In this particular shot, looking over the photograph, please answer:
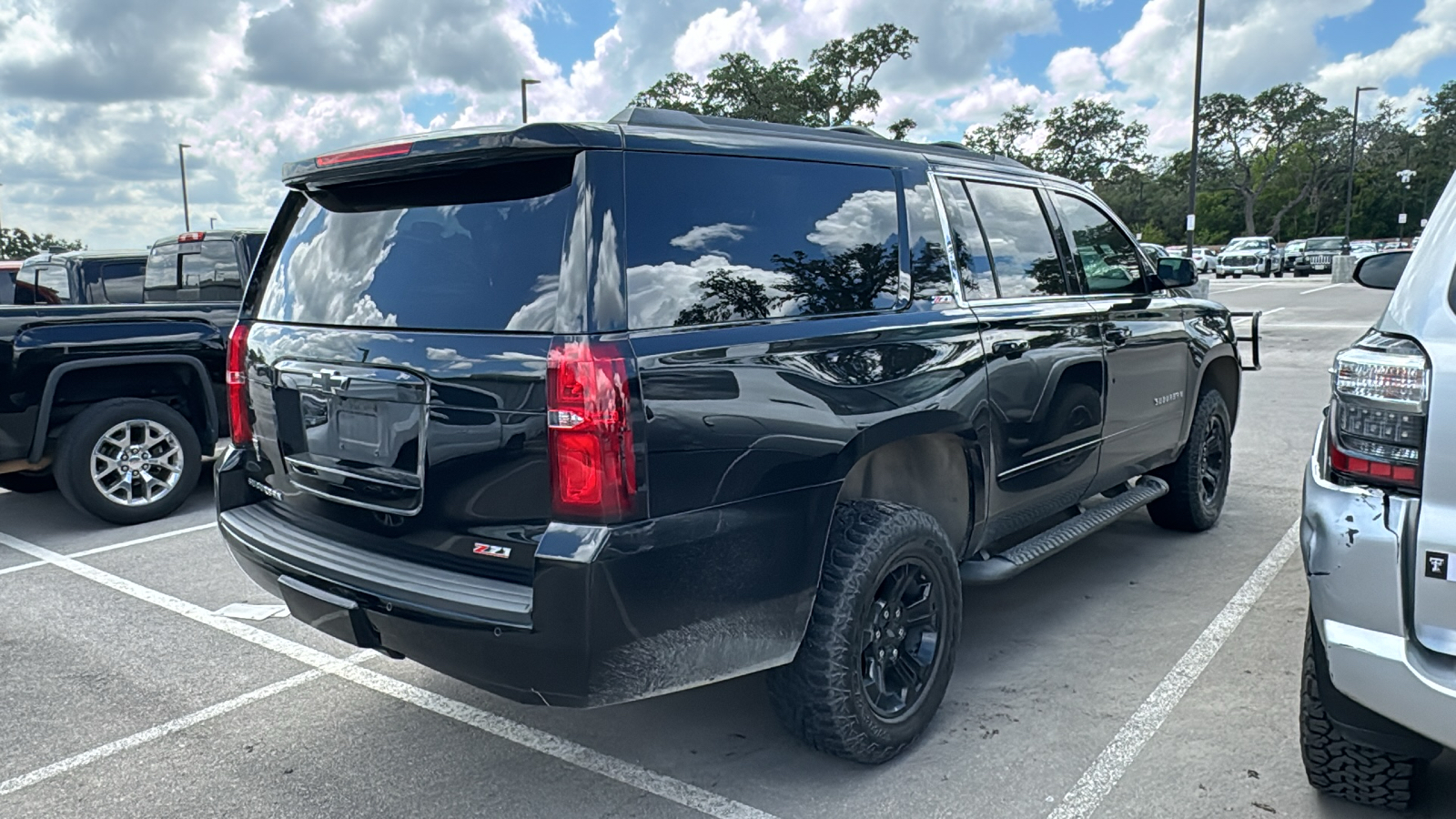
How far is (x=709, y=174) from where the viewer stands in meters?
2.86

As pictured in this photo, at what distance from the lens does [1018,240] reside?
4.14 meters

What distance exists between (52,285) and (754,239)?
8982mm

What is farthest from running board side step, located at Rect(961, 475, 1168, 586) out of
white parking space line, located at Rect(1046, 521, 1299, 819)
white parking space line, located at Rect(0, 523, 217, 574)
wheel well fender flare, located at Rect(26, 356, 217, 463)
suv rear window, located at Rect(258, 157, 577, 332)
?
wheel well fender flare, located at Rect(26, 356, 217, 463)

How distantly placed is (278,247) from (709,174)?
160cm

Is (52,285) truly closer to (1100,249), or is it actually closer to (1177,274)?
(1100,249)

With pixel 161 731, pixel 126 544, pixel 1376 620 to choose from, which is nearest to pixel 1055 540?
pixel 1376 620

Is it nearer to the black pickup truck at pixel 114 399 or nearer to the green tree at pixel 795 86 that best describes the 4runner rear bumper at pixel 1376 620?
the black pickup truck at pixel 114 399

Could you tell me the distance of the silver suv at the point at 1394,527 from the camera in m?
2.18

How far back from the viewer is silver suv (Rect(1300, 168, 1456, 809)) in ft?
7.16

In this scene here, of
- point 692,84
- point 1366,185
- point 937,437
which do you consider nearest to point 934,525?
point 937,437

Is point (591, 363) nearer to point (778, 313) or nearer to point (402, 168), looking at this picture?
point (778, 313)

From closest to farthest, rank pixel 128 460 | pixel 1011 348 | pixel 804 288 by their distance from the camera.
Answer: pixel 804 288 → pixel 1011 348 → pixel 128 460

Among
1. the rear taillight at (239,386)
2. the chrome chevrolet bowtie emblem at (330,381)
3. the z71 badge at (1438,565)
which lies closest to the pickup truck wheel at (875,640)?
the z71 badge at (1438,565)

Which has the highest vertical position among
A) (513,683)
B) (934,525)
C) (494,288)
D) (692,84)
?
(692,84)
